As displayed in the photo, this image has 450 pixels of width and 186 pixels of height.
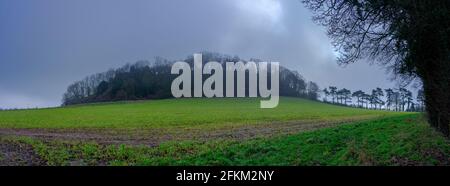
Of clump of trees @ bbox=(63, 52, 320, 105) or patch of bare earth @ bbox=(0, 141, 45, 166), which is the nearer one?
patch of bare earth @ bbox=(0, 141, 45, 166)

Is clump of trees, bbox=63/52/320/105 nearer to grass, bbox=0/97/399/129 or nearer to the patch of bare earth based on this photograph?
grass, bbox=0/97/399/129

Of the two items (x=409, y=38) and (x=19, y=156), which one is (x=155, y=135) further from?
(x=409, y=38)

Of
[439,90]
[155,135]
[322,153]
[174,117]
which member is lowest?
[155,135]

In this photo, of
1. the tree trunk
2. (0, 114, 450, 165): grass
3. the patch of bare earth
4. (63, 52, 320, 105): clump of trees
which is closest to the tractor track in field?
the patch of bare earth

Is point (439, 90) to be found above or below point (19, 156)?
above

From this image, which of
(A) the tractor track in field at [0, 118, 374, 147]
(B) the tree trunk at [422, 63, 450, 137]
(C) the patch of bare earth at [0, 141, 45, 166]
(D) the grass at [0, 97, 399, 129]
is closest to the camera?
(B) the tree trunk at [422, 63, 450, 137]

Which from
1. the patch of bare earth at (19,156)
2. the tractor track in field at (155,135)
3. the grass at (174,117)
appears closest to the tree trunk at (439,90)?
the patch of bare earth at (19,156)

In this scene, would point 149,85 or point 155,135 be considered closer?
point 155,135

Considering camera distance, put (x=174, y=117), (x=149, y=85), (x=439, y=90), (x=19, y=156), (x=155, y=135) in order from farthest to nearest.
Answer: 1. (x=149, y=85)
2. (x=174, y=117)
3. (x=155, y=135)
4. (x=19, y=156)
5. (x=439, y=90)

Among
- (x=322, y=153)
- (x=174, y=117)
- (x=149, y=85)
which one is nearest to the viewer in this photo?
(x=322, y=153)

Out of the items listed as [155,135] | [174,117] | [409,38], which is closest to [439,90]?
[409,38]

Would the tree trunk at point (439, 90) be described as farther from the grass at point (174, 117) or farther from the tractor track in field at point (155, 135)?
the grass at point (174, 117)
